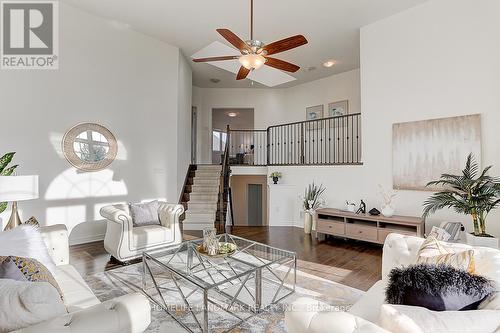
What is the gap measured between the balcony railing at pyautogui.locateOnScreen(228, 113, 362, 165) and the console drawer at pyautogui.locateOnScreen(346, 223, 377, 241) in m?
2.51

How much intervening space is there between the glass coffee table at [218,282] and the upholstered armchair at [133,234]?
1.25 feet

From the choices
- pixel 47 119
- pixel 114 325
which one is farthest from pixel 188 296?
pixel 47 119

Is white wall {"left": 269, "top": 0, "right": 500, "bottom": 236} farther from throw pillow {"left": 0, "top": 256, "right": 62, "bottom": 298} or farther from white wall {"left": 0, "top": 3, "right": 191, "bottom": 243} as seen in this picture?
throw pillow {"left": 0, "top": 256, "right": 62, "bottom": 298}

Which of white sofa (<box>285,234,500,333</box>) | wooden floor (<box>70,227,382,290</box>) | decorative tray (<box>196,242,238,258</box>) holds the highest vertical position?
white sofa (<box>285,234,500,333</box>)

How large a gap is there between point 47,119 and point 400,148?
5848mm

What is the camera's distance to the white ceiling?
13.9 ft

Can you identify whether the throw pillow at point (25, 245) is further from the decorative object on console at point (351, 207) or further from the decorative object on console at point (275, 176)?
the decorative object on console at point (275, 176)

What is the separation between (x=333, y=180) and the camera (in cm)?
532

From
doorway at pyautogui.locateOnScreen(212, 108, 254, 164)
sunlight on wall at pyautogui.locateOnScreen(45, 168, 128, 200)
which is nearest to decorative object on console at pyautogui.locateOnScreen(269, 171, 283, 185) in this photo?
sunlight on wall at pyautogui.locateOnScreen(45, 168, 128, 200)

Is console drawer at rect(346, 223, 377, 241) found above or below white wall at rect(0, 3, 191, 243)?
below

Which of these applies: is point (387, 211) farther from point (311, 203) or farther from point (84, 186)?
point (84, 186)

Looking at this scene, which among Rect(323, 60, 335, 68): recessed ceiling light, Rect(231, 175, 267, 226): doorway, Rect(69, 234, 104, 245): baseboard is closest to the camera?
Rect(69, 234, 104, 245): baseboard

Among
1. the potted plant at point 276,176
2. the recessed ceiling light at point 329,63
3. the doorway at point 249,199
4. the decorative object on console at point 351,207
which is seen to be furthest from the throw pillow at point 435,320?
the recessed ceiling light at point 329,63
